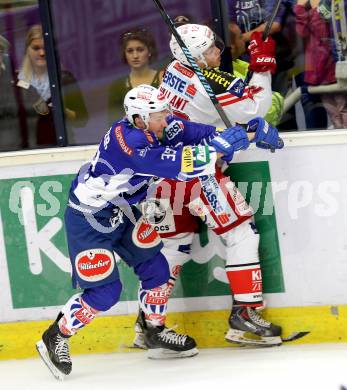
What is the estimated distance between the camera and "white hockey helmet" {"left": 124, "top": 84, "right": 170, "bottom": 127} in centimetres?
532

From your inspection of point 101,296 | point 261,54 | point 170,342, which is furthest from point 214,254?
point 261,54

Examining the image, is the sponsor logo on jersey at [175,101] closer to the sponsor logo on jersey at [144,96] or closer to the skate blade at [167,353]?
the sponsor logo on jersey at [144,96]

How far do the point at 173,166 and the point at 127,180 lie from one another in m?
0.27

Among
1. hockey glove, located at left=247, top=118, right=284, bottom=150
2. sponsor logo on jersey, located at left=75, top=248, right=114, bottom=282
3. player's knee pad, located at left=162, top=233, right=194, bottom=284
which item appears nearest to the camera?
hockey glove, located at left=247, top=118, right=284, bottom=150

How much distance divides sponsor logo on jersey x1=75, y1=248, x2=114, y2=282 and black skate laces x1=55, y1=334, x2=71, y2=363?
12.6 inches

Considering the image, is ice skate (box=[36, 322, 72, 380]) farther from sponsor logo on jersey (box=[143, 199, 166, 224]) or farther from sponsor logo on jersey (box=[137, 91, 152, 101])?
sponsor logo on jersey (box=[137, 91, 152, 101])

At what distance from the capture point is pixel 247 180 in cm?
577

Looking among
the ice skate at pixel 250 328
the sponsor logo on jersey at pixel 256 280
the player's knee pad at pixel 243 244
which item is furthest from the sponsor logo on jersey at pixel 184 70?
the ice skate at pixel 250 328

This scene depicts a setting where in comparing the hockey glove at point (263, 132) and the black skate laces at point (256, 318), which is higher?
the hockey glove at point (263, 132)

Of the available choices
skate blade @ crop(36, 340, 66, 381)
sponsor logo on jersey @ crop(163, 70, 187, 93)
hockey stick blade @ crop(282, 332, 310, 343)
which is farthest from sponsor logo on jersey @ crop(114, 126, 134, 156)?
A: hockey stick blade @ crop(282, 332, 310, 343)

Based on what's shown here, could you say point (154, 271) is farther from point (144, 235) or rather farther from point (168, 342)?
point (168, 342)

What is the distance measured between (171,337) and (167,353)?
9 cm

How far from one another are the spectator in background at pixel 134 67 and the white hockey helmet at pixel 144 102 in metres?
0.49

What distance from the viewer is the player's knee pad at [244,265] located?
568cm
